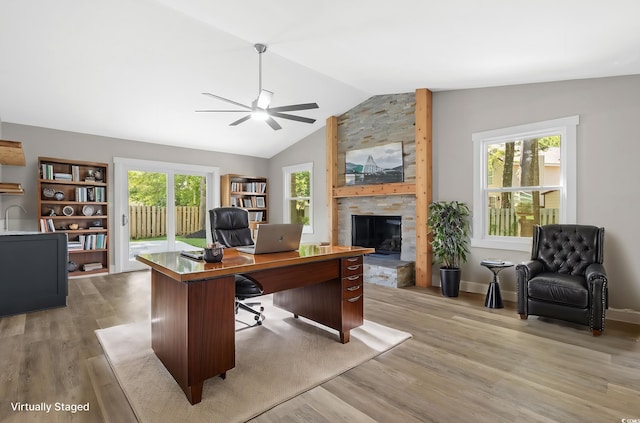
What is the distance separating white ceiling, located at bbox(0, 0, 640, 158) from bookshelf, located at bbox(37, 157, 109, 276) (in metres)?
0.65

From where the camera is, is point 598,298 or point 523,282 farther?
point 523,282

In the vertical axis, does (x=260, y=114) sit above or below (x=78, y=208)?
above

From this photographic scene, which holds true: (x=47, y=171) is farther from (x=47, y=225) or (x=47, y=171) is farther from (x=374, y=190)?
(x=374, y=190)

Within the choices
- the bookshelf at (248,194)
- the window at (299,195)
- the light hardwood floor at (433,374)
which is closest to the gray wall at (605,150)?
the light hardwood floor at (433,374)

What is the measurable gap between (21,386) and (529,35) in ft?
14.4

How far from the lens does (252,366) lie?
228cm

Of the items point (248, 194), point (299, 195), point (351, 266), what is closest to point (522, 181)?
point (351, 266)

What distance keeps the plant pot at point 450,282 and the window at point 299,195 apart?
9.73 ft

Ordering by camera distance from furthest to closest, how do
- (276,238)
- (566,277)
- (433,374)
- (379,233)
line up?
(379,233) < (566,277) < (276,238) < (433,374)

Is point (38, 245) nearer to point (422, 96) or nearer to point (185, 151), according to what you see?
point (185, 151)

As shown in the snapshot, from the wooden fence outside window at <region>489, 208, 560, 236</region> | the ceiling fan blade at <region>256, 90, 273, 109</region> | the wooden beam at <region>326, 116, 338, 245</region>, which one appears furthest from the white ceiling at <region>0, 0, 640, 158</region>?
the wooden fence outside window at <region>489, 208, 560, 236</region>

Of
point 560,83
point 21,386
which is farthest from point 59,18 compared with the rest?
point 560,83

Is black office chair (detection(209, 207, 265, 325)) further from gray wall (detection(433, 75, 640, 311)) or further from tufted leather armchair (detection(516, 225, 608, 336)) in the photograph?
gray wall (detection(433, 75, 640, 311))

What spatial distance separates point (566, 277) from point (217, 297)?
3.18m
